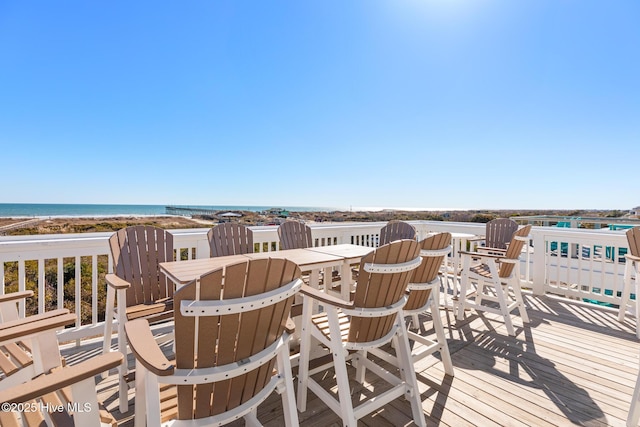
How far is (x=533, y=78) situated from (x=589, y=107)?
7.13ft

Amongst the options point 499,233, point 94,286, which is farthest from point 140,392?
point 499,233

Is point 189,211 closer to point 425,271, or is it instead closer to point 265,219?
point 265,219

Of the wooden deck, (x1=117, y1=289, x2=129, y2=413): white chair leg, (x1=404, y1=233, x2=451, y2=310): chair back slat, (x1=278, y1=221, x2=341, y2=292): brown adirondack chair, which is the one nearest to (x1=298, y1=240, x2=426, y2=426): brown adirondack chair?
the wooden deck

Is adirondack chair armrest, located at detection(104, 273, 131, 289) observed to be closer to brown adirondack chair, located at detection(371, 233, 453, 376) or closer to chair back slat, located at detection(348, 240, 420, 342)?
chair back slat, located at detection(348, 240, 420, 342)

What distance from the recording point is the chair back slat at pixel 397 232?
3.41m

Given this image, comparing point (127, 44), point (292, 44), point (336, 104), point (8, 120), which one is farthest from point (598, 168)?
point (8, 120)

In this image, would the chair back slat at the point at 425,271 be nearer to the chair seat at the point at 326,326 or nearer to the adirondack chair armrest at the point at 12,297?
the chair seat at the point at 326,326

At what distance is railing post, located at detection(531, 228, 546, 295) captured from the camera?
4.31 meters

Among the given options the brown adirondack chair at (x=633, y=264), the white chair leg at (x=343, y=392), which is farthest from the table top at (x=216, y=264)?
the brown adirondack chair at (x=633, y=264)

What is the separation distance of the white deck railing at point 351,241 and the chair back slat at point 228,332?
237cm

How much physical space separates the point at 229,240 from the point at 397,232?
215cm

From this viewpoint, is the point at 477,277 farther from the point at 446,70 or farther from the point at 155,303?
the point at 446,70

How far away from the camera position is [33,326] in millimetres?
1219

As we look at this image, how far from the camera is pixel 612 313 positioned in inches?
144
